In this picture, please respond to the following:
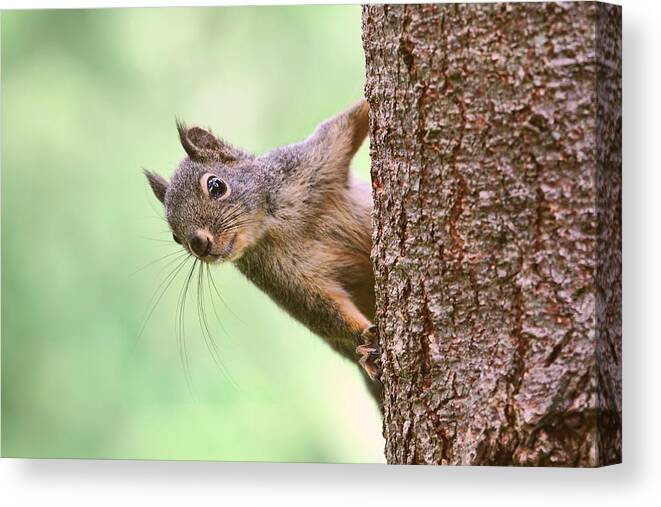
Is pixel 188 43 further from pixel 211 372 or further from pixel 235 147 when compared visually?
pixel 211 372

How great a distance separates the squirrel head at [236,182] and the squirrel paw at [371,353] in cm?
61

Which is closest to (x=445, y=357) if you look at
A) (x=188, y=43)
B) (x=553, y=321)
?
(x=553, y=321)

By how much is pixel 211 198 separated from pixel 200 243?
0.20 metres

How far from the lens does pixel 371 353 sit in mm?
3428

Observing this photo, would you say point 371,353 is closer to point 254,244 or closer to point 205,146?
point 254,244

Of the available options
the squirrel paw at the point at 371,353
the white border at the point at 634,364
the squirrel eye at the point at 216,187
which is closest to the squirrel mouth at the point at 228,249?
the squirrel eye at the point at 216,187

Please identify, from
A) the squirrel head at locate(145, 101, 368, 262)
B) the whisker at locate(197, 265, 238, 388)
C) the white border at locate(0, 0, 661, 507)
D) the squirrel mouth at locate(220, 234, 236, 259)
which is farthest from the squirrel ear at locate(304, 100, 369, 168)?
the white border at locate(0, 0, 661, 507)

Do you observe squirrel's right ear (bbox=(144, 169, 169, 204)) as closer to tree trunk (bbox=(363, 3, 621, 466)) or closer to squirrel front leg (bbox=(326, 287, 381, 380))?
squirrel front leg (bbox=(326, 287, 381, 380))

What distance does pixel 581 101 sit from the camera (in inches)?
118

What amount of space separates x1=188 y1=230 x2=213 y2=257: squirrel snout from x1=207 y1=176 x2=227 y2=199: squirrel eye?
166 mm

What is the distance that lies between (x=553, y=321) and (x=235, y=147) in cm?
155

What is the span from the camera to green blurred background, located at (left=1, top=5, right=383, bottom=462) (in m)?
3.85

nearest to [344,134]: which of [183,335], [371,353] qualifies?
[371,353]

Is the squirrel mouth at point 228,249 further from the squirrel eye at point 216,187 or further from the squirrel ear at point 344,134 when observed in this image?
the squirrel ear at point 344,134
